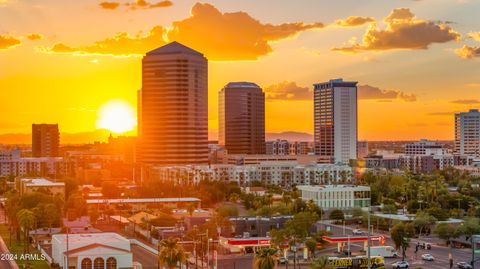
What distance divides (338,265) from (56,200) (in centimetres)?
4391

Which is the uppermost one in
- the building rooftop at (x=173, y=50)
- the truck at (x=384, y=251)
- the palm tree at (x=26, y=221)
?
the building rooftop at (x=173, y=50)

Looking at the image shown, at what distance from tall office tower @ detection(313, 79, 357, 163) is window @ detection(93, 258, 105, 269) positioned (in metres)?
136

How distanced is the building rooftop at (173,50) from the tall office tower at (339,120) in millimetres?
54523

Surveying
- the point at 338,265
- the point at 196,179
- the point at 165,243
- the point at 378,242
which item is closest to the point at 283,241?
the point at 338,265

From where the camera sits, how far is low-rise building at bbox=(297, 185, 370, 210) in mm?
95975

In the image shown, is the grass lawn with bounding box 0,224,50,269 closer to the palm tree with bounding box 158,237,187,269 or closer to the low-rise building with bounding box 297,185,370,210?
the palm tree with bounding box 158,237,187,269

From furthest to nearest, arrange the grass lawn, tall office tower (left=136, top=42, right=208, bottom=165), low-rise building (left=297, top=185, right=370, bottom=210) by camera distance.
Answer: tall office tower (left=136, top=42, right=208, bottom=165) < low-rise building (left=297, top=185, right=370, bottom=210) < the grass lawn

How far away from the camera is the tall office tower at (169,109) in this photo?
139750 mm

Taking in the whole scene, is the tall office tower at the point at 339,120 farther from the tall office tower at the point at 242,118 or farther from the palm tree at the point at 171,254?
the palm tree at the point at 171,254

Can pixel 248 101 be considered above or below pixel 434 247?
above

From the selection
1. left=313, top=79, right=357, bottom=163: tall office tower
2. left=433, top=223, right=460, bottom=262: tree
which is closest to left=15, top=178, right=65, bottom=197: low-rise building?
left=433, top=223, right=460, bottom=262: tree

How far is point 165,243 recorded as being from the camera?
4200 cm

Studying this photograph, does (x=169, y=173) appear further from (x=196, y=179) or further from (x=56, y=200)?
(x=56, y=200)

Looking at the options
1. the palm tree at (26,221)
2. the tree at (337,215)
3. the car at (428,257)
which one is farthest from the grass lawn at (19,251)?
the tree at (337,215)
